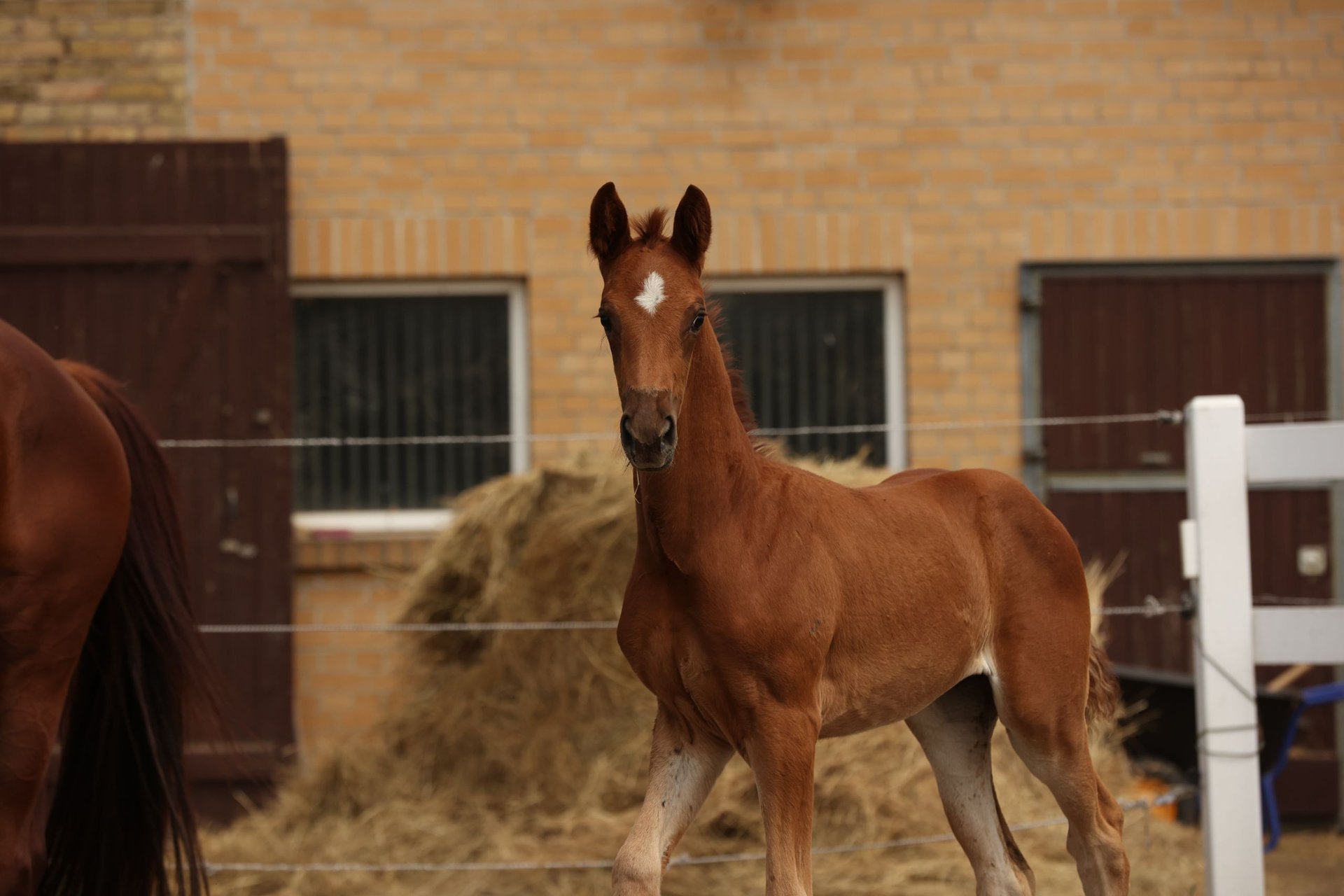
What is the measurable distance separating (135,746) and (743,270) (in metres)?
3.95

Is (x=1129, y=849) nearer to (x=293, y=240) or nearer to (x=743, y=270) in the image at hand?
(x=743, y=270)

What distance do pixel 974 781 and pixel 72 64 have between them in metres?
5.64

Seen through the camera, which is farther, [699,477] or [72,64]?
[72,64]

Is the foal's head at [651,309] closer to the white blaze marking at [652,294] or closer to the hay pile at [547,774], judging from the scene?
the white blaze marking at [652,294]

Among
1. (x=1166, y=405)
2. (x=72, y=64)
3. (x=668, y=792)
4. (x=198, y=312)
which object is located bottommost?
(x=668, y=792)

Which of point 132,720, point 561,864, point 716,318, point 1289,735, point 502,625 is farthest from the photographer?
point 1289,735

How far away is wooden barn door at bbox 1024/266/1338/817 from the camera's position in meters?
7.09

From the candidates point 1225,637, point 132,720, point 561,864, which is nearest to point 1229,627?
point 1225,637

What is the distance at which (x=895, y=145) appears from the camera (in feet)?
23.7

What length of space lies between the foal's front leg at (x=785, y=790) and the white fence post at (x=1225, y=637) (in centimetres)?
206

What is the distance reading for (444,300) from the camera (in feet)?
23.7

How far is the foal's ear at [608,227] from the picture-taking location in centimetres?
314

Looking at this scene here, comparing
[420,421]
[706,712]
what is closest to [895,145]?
[420,421]

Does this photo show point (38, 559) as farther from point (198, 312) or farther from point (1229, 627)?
point (1229, 627)
